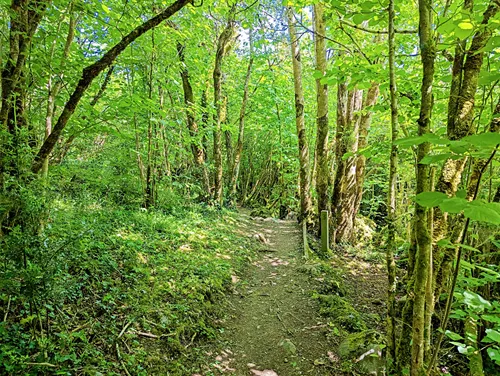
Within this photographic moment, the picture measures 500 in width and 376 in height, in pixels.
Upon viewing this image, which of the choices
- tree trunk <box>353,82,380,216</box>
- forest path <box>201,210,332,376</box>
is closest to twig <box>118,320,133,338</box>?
forest path <box>201,210,332,376</box>

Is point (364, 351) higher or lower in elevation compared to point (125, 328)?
lower

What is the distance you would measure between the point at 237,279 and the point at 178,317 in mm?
2060

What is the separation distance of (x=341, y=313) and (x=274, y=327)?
3.87 ft

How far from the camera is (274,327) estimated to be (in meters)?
4.54

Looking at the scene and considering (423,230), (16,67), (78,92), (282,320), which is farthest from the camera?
(282,320)

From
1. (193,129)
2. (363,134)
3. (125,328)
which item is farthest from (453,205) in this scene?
(193,129)

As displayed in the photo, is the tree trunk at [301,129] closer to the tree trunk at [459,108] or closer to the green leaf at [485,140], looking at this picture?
the tree trunk at [459,108]

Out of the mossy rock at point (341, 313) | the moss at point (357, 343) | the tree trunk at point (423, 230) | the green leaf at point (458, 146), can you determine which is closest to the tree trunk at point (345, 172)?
the mossy rock at point (341, 313)

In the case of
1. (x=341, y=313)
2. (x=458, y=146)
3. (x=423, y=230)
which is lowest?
(x=341, y=313)

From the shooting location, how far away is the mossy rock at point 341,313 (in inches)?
181

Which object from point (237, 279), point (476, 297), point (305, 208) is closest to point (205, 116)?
point (305, 208)

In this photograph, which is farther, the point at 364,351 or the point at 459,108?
the point at 364,351

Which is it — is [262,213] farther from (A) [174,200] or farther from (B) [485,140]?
(B) [485,140]

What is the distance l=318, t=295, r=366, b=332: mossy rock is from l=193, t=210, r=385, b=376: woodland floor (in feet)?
0.46
